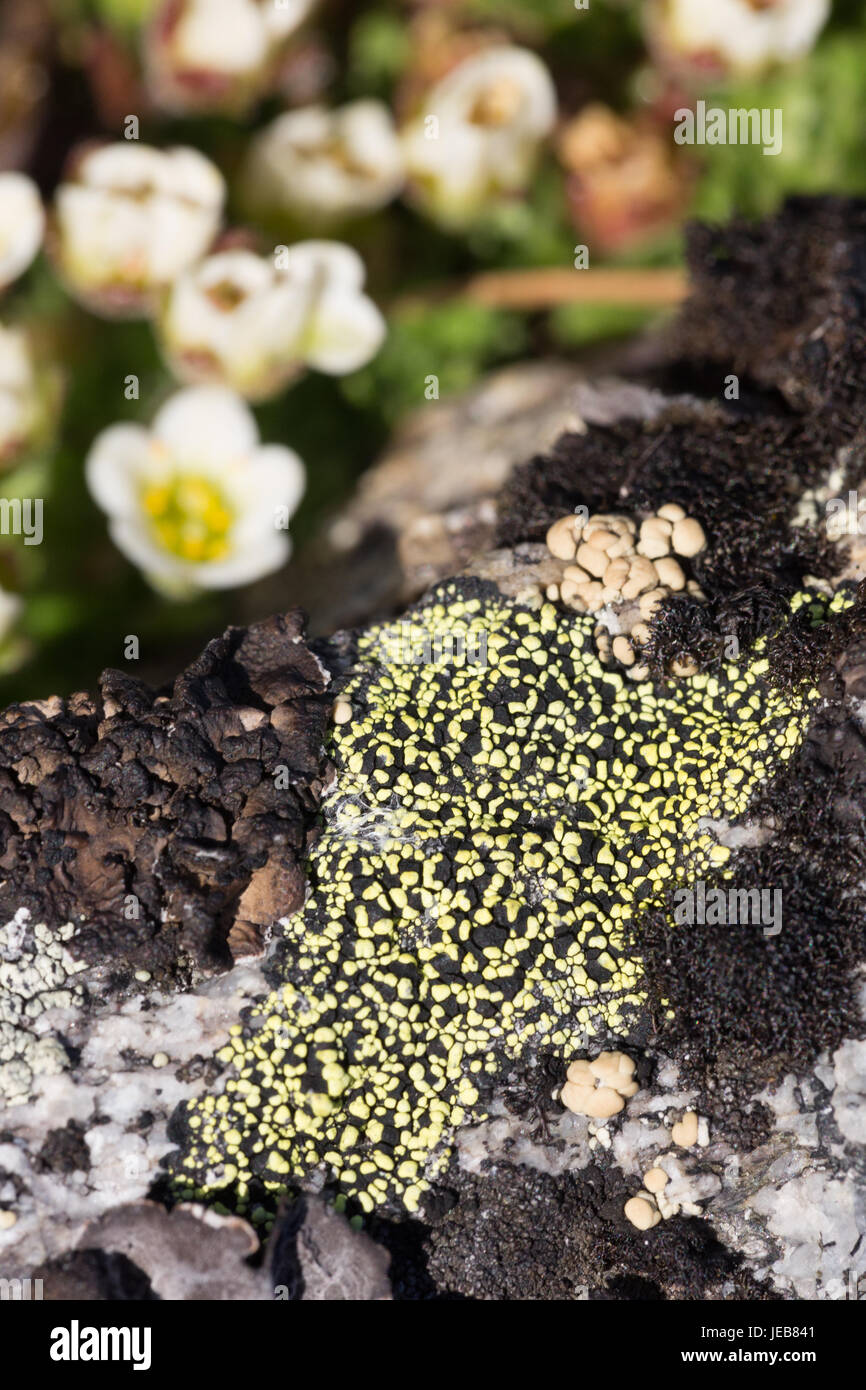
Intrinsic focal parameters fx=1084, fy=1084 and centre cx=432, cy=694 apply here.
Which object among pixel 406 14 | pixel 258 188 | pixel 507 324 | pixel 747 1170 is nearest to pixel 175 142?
pixel 258 188

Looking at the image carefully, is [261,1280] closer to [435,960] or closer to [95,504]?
[435,960]

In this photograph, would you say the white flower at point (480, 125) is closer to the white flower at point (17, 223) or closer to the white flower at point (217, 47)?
the white flower at point (217, 47)

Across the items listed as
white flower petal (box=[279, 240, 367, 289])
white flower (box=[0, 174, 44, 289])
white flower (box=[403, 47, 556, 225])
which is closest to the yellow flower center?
white flower petal (box=[279, 240, 367, 289])

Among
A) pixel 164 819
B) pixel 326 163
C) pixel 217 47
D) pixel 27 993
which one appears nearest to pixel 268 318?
pixel 326 163

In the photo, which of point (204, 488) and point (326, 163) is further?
point (326, 163)

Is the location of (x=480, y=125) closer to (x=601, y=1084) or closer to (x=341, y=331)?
(x=341, y=331)

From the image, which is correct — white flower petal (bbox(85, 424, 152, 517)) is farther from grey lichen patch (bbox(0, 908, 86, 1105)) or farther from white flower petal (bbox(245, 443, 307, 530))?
grey lichen patch (bbox(0, 908, 86, 1105))
